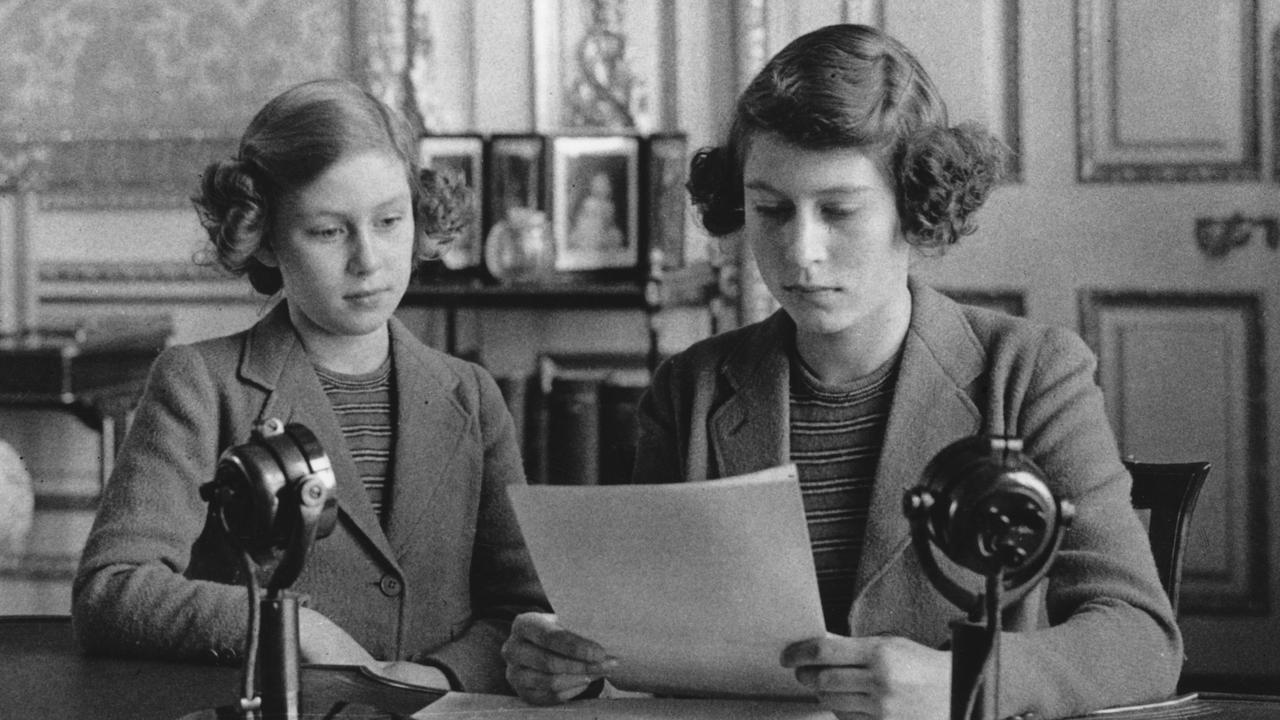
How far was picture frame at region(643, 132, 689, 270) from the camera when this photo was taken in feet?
12.2

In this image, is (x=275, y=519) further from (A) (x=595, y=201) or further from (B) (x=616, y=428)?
(A) (x=595, y=201)

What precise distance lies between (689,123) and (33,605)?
6.86 ft

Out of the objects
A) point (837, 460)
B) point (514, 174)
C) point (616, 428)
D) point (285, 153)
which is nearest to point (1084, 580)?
point (837, 460)

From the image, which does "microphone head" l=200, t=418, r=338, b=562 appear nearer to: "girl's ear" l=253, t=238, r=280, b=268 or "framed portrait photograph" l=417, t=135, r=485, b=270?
"girl's ear" l=253, t=238, r=280, b=268

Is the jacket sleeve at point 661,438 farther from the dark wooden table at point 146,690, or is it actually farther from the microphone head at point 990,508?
the microphone head at point 990,508

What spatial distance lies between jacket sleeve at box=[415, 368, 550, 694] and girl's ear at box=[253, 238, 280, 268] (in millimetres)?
275

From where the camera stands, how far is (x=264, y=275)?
197 cm

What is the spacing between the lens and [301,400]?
1.80m

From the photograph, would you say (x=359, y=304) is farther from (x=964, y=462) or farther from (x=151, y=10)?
(x=151, y=10)

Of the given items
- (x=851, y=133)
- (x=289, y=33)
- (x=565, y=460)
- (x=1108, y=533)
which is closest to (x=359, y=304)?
(x=851, y=133)

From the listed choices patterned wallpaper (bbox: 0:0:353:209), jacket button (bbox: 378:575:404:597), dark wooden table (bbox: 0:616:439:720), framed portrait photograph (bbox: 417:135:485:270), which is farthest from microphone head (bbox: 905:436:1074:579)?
patterned wallpaper (bbox: 0:0:353:209)

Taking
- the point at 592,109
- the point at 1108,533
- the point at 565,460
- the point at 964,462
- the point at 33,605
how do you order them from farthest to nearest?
the point at 33,605, the point at 592,109, the point at 565,460, the point at 1108,533, the point at 964,462

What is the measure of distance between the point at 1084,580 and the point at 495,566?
693 millimetres

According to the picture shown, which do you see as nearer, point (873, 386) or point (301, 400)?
point (873, 386)
